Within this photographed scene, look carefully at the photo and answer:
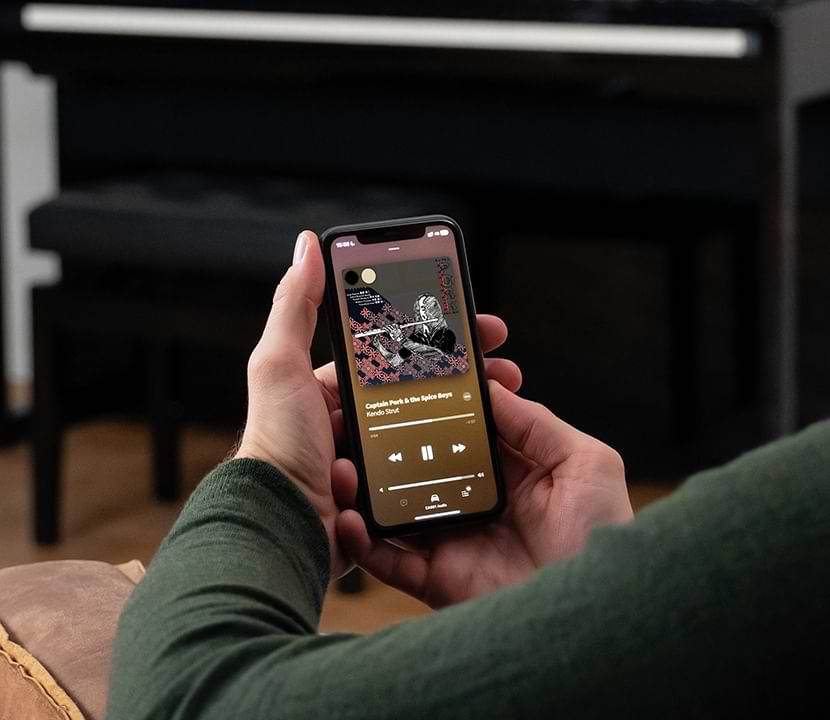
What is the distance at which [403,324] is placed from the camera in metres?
0.81

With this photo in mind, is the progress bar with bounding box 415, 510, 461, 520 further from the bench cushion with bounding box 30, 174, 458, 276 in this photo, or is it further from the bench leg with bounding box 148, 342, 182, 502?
the bench leg with bounding box 148, 342, 182, 502

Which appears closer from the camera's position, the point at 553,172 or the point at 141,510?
the point at 141,510

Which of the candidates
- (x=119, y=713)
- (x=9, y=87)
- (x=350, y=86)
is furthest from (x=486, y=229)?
(x=119, y=713)

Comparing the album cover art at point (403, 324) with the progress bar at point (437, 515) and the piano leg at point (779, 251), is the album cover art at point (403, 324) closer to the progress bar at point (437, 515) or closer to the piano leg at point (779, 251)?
the progress bar at point (437, 515)

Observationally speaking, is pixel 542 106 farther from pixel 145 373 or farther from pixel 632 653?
pixel 632 653

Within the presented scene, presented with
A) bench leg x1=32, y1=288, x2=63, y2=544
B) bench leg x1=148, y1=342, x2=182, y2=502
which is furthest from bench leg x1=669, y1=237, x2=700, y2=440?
bench leg x1=32, y1=288, x2=63, y2=544

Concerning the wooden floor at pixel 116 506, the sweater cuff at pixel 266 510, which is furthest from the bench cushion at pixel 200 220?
the sweater cuff at pixel 266 510

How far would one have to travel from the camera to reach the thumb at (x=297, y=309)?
681 mm

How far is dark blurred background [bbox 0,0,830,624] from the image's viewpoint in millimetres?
1907

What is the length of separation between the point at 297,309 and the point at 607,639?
356 millimetres

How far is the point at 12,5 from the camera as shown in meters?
2.13

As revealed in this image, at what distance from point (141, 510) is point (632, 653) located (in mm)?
1903

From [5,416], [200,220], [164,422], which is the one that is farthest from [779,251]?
[5,416]

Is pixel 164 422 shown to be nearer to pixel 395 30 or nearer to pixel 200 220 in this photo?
pixel 200 220
